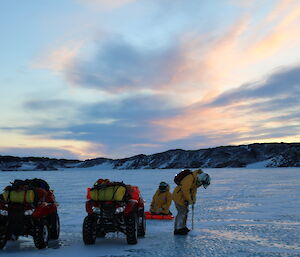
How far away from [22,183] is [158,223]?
535 cm

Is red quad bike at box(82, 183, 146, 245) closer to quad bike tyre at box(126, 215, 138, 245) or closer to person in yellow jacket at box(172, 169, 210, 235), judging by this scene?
quad bike tyre at box(126, 215, 138, 245)

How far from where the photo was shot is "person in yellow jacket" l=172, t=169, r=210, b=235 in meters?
10.2

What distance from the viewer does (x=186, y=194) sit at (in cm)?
1020

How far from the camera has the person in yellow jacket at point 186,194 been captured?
10.2 metres

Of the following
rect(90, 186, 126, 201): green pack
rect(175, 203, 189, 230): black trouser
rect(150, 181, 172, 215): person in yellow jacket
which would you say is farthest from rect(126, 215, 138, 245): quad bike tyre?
rect(150, 181, 172, 215): person in yellow jacket

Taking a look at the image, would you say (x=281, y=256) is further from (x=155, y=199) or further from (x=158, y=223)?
(x=155, y=199)

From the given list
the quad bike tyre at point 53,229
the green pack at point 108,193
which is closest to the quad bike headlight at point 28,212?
the green pack at point 108,193

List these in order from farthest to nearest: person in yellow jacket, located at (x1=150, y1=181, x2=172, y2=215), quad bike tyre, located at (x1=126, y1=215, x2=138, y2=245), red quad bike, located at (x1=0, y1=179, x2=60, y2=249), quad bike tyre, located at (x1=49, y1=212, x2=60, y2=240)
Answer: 1. person in yellow jacket, located at (x1=150, y1=181, x2=172, y2=215)
2. quad bike tyre, located at (x1=49, y1=212, x2=60, y2=240)
3. quad bike tyre, located at (x1=126, y1=215, x2=138, y2=245)
4. red quad bike, located at (x1=0, y1=179, x2=60, y2=249)

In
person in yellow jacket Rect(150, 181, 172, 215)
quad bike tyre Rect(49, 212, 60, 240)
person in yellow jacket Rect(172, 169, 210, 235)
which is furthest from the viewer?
person in yellow jacket Rect(150, 181, 172, 215)

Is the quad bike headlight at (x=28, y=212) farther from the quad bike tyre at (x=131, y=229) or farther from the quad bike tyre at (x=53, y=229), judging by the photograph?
the quad bike tyre at (x=131, y=229)

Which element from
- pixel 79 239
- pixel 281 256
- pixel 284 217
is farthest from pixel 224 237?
pixel 284 217

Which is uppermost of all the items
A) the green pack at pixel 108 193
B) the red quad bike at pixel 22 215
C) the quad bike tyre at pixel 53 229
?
the green pack at pixel 108 193

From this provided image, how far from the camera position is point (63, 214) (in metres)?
15.4

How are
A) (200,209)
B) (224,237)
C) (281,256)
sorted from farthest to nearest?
(200,209) → (224,237) → (281,256)
